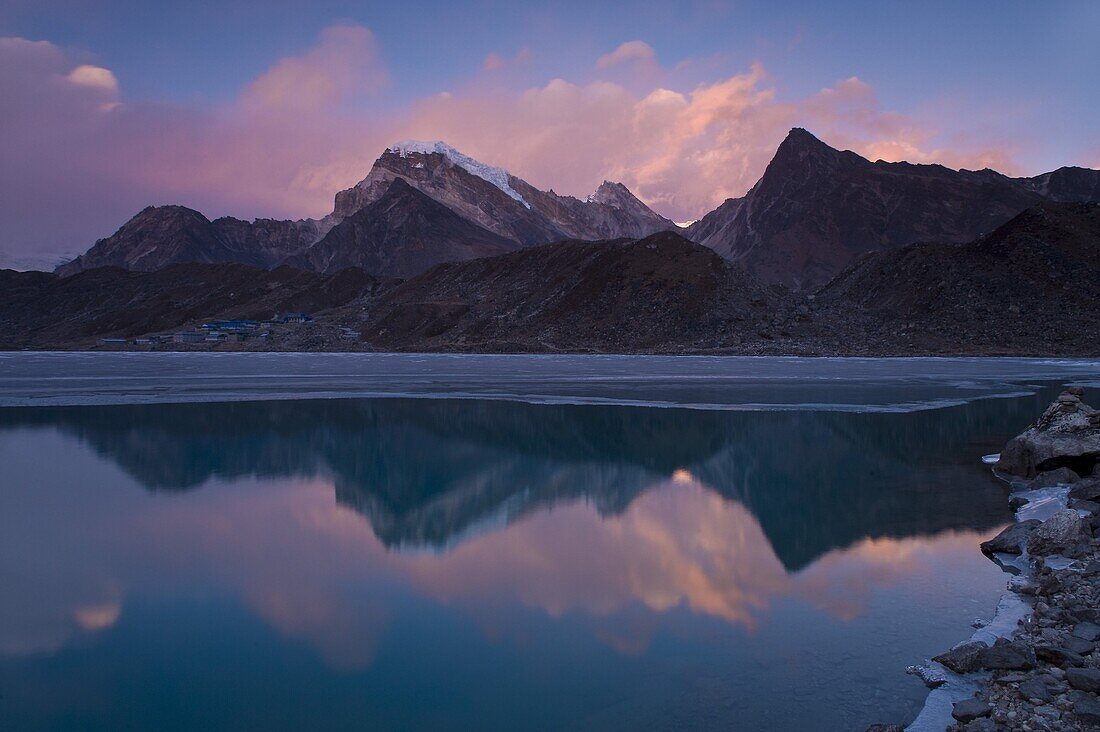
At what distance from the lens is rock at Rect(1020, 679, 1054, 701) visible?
653 cm

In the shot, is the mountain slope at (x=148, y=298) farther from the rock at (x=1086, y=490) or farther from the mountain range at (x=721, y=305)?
the rock at (x=1086, y=490)

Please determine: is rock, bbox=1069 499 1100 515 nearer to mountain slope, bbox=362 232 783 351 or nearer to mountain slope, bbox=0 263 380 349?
mountain slope, bbox=362 232 783 351

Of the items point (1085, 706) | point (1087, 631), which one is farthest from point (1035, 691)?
point (1087, 631)

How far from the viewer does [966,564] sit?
36.5 ft

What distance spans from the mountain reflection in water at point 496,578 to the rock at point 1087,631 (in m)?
1.16

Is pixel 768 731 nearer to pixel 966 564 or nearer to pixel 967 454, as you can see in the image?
pixel 966 564

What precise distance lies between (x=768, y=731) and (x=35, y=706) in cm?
685

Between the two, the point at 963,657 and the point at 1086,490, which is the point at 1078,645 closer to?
the point at 963,657

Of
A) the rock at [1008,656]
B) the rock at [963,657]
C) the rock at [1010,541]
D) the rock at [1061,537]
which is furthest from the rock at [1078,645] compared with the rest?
the rock at [1010,541]

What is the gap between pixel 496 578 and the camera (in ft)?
34.8

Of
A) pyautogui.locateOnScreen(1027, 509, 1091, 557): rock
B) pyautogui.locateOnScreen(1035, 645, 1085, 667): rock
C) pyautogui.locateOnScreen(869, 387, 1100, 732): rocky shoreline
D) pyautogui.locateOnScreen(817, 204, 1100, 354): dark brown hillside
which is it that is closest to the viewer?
pyautogui.locateOnScreen(869, 387, 1100, 732): rocky shoreline

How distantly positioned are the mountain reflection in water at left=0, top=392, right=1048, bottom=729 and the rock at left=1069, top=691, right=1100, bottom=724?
125 cm

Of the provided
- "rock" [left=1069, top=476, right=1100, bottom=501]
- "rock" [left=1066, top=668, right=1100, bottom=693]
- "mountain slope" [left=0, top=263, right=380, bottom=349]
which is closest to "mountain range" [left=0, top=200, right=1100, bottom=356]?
"mountain slope" [left=0, top=263, right=380, bottom=349]

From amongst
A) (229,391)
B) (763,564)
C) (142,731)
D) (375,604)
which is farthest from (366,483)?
(229,391)
